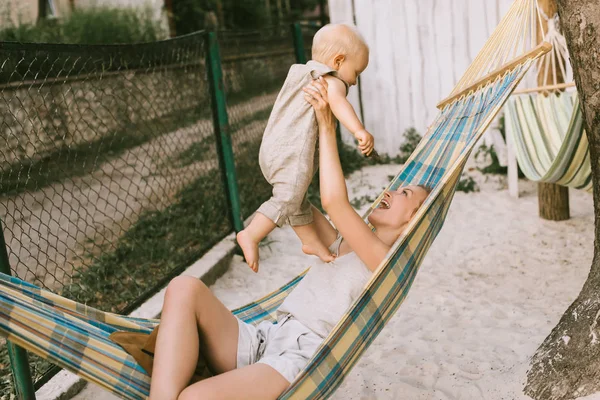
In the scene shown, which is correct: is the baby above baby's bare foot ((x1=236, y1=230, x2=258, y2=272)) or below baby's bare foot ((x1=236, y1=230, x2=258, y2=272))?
above

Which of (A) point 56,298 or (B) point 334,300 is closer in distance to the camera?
(A) point 56,298

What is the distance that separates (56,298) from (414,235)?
93 cm

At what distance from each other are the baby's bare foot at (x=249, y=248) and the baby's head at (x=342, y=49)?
553 millimetres

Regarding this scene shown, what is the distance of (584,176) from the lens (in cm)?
297

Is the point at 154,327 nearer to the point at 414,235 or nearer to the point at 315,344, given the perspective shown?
the point at 315,344

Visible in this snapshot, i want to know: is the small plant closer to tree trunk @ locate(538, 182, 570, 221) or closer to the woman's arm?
tree trunk @ locate(538, 182, 570, 221)

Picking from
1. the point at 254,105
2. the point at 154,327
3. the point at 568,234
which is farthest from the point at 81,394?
the point at 254,105

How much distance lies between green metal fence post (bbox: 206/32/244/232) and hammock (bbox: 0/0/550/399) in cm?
173

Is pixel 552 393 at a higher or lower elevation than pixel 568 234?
higher

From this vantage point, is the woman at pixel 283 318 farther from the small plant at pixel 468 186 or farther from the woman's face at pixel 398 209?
the small plant at pixel 468 186

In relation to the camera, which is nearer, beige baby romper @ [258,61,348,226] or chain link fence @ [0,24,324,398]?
beige baby romper @ [258,61,348,226]

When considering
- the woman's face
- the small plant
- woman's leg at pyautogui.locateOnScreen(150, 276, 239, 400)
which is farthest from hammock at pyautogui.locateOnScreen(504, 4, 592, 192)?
woman's leg at pyautogui.locateOnScreen(150, 276, 239, 400)

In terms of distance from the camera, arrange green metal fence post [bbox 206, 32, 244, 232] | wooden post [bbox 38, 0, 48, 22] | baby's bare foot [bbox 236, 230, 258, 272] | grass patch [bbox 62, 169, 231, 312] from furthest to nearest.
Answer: wooden post [bbox 38, 0, 48, 22] < green metal fence post [bbox 206, 32, 244, 232] < grass patch [bbox 62, 169, 231, 312] < baby's bare foot [bbox 236, 230, 258, 272]

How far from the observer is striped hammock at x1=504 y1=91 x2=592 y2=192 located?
2.95 m
